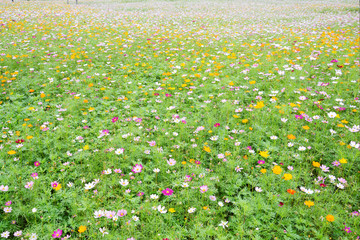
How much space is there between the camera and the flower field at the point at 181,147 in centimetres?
218

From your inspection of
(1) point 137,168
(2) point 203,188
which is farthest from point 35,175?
(2) point 203,188

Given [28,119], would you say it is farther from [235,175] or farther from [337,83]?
[337,83]

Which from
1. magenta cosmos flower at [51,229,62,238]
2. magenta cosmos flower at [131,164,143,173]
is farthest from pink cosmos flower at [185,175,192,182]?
magenta cosmos flower at [51,229,62,238]

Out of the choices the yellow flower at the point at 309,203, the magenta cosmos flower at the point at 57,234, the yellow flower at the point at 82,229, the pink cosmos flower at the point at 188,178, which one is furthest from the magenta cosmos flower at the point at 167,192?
the yellow flower at the point at 309,203

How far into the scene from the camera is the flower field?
7.16 feet

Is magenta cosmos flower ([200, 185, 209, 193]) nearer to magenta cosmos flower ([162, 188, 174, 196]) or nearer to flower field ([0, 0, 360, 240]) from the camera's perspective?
flower field ([0, 0, 360, 240])

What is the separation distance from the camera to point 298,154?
9.53 feet

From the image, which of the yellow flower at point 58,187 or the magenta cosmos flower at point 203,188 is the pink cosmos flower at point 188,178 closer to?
Result: the magenta cosmos flower at point 203,188

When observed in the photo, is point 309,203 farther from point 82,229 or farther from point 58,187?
point 58,187

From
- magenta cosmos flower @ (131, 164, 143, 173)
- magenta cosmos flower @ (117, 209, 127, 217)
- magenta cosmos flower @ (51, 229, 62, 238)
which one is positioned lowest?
magenta cosmos flower @ (51, 229, 62, 238)

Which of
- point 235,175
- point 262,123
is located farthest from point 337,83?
point 235,175

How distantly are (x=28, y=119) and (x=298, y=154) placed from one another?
14.0 feet

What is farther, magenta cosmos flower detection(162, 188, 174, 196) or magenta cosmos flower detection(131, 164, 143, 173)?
magenta cosmos flower detection(131, 164, 143, 173)

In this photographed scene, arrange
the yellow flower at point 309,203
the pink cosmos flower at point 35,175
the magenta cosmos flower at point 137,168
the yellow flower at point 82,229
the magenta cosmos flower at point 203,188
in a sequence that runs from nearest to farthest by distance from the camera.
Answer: the yellow flower at point 82,229
the yellow flower at point 309,203
the magenta cosmos flower at point 203,188
the pink cosmos flower at point 35,175
the magenta cosmos flower at point 137,168
